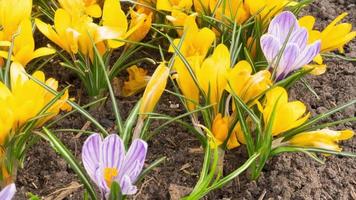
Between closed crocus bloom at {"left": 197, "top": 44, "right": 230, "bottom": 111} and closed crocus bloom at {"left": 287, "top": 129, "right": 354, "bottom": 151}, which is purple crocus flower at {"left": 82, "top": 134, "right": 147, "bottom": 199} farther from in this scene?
closed crocus bloom at {"left": 287, "top": 129, "right": 354, "bottom": 151}

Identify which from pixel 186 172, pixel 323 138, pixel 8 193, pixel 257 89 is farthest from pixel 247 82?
pixel 8 193

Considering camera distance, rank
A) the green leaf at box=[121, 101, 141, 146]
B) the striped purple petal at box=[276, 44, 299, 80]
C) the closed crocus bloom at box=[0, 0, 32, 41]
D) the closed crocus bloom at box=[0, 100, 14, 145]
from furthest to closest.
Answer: the closed crocus bloom at box=[0, 0, 32, 41]
the striped purple petal at box=[276, 44, 299, 80]
the green leaf at box=[121, 101, 141, 146]
the closed crocus bloom at box=[0, 100, 14, 145]

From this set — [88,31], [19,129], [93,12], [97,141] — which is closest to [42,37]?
[93,12]

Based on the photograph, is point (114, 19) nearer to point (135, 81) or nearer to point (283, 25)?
point (135, 81)

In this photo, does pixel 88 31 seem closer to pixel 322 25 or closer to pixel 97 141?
pixel 97 141

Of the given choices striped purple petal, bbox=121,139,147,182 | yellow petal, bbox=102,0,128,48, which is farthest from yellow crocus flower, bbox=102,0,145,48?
striped purple petal, bbox=121,139,147,182
